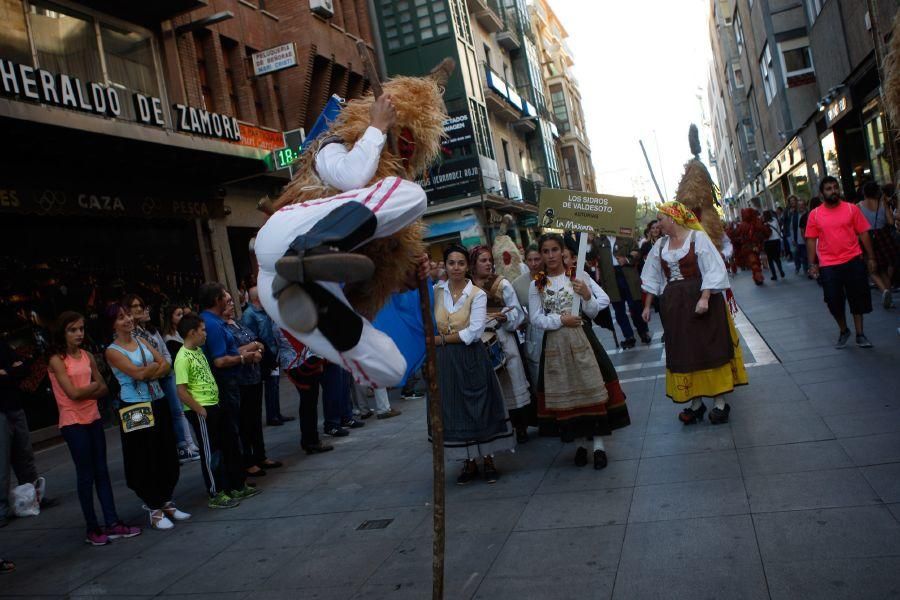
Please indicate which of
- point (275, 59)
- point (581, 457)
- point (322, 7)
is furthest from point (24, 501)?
point (322, 7)

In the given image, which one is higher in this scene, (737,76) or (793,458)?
(737,76)

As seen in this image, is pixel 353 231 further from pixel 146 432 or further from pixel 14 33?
pixel 14 33

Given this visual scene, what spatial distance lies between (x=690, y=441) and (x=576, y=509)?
65.9 inches

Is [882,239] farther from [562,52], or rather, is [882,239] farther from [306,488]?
[562,52]

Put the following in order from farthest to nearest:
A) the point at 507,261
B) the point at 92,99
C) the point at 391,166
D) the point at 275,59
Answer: the point at 275,59 → the point at 92,99 → the point at 507,261 → the point at 391,166

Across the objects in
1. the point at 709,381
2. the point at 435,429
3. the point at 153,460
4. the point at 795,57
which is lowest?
the point at 709,381

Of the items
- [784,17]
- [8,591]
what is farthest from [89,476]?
[784,17]

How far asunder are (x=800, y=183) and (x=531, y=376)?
2246cm

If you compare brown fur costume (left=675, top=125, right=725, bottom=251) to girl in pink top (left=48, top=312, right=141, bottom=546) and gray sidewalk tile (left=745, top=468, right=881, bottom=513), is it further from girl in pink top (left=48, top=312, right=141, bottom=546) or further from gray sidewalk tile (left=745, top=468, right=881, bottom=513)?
girl in pink top (left=48, top=312, right=141, bottom=546)

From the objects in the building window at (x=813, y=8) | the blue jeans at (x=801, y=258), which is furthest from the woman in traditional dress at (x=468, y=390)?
the building window at (x=813, y=8)

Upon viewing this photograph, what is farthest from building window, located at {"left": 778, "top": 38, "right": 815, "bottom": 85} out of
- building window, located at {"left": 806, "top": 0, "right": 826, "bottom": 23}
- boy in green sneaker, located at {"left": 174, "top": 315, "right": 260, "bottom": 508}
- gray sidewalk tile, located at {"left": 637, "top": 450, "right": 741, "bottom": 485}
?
boy in green sneaker, located at {"left": 174, "top": 315, "right": 260, "bottom": 508}

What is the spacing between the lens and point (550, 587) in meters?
3.87

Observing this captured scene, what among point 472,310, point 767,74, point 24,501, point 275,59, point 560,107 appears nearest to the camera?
point 472,310

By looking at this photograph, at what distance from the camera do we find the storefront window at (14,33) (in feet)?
40.3
